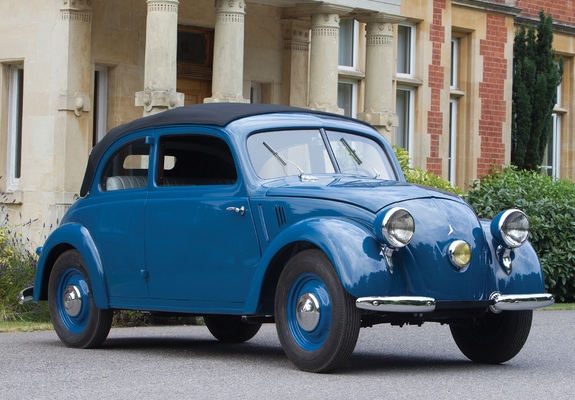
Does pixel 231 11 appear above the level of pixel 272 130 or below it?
above

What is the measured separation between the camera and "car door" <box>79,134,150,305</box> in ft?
25.8

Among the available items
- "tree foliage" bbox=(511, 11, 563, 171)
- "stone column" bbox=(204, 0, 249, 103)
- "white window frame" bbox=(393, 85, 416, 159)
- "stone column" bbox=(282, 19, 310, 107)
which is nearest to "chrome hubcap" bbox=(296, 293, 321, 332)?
"stone column" bbox=(204, 0, 249, 103)

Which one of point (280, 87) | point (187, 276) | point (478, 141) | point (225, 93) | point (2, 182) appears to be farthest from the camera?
point (478, 141)

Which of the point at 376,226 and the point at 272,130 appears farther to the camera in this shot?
the point at 272,130

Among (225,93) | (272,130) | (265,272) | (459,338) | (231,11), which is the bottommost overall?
(459,338)

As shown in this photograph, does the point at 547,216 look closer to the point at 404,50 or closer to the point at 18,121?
the point at 404,50

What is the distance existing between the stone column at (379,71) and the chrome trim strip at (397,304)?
10.1 metres

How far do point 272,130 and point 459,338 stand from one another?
2.14 metres

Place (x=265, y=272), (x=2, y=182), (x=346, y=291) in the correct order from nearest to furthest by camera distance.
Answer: (x=346, y=291)
(x=265, y=272)
(x=2, y=182)

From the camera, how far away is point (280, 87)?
17.4m

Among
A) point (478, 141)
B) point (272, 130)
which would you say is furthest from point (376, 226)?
point (478, 141)

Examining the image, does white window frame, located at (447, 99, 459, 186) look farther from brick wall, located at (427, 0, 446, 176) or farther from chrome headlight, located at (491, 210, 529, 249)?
chrome headlight, located at (491, 210, 529, 249)

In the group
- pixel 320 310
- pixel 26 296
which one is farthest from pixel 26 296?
pixel 320 310

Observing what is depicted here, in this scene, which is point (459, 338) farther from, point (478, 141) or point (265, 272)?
point (478, 141)
